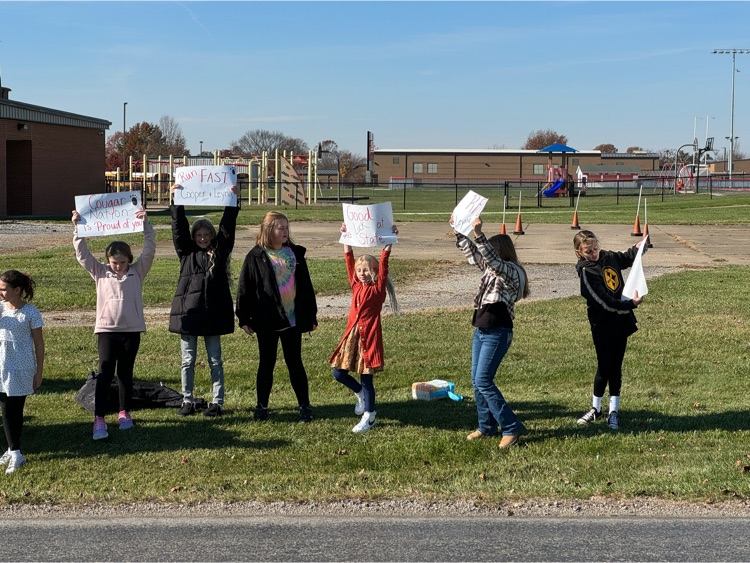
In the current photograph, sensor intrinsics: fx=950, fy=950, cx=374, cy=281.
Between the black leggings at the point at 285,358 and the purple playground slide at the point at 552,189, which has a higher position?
the purple playground slide at the point at 552,189

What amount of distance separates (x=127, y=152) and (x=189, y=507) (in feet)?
316

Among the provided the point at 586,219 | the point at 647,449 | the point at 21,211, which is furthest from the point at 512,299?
the point at 21,211

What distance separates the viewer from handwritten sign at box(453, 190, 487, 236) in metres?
6.81

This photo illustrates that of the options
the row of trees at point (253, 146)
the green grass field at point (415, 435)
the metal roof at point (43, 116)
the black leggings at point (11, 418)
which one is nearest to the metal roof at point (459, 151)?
the row of trees at point (253, 146)

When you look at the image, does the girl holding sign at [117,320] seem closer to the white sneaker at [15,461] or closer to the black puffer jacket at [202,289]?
the black puffer jacket at [202,289]

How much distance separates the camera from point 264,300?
291 inches

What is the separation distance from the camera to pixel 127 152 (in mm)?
97750

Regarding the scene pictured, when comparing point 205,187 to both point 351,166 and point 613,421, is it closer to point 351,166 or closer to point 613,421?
point 613,421

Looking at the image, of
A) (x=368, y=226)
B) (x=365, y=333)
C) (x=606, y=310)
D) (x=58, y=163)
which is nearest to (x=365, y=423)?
(x=365, y=333)

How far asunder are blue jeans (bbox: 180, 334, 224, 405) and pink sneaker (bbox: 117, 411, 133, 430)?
588 millimetres

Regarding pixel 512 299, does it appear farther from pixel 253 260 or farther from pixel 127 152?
pixel 127 152

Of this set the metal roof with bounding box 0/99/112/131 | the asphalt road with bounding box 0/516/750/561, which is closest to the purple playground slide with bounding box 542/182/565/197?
the metal roof with bounding box 0/99/112/131

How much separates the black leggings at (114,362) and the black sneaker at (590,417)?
139 inches

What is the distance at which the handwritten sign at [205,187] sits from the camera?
776cm
